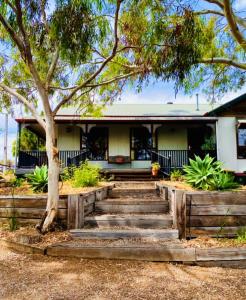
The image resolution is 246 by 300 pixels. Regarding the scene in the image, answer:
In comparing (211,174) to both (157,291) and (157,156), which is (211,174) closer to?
(157,291)

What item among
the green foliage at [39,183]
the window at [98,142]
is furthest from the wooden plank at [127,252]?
the window at [98,142]

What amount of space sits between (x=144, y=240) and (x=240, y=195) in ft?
6.18

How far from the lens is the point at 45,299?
11.2 feet

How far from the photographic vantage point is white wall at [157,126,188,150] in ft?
56.3

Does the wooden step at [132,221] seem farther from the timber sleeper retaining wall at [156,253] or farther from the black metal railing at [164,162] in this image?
the black metal railing at [164,162]

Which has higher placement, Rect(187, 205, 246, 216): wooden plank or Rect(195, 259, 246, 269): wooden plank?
Rect(187, 205, 246, 216): wooden plank

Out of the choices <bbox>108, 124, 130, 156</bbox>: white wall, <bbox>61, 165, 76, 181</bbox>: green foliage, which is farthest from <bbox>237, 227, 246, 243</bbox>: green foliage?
<bbox>108, 124, 130, 156</bbox>: white wall

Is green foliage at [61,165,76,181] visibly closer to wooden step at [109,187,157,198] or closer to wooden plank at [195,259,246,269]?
wooden step at [109,187,157,198]

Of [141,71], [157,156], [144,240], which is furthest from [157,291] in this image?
[157,156]

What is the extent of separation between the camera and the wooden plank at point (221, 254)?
4602 mm

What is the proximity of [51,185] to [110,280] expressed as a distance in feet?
7.60

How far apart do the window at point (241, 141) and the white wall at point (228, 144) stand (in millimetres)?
259

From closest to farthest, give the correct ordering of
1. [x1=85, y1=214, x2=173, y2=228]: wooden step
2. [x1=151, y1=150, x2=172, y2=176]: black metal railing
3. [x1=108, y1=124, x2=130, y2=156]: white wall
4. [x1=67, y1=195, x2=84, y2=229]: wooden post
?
[x1=67, y1=195, x2=84, y2=229]: wooden post
[x1=85, y1=214, x2=173, y2=228]: wooden step
[x1=151, y1=150, x2=172, y2=176]: black metal railing
[x1=108, y1=124, x2=130, y2=156]: white wall

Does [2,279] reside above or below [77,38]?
below
